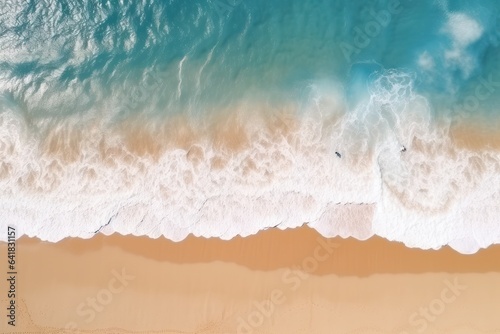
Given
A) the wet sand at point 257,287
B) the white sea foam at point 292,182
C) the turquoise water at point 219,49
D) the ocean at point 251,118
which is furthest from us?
the turquoise water at point 219,49

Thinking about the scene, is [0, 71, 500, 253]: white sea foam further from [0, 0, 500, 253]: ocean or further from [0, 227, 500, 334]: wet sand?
[0, 227, 500, 334]: wet sand

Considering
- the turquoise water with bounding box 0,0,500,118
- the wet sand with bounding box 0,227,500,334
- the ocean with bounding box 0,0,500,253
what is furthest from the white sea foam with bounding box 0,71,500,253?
the turquoise water with bounding box 0,0,500,118

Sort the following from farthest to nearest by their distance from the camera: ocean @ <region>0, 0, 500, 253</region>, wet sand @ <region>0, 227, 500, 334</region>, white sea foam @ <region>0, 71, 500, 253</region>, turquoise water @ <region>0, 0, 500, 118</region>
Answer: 1. turquoise water @ <region>0, 0, 500, 118</region>
2. ocean @ <region>0, 0, 500, 253</region>
3. white sea foam @ <region>0, 71, 500, 253</region>
4. wet sand @ <region>0, 227, 500, 334</region>

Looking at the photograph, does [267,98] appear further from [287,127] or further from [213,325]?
[213,325]

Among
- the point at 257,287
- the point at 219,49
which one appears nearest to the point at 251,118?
the point at 219,49

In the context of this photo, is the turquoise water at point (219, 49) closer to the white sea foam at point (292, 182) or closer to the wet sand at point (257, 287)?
the white sea foam at point (292, 182)

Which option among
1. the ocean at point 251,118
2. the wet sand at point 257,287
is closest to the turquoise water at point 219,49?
the ocean at point 251,118

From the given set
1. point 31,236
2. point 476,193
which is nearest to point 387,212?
point 476,193
